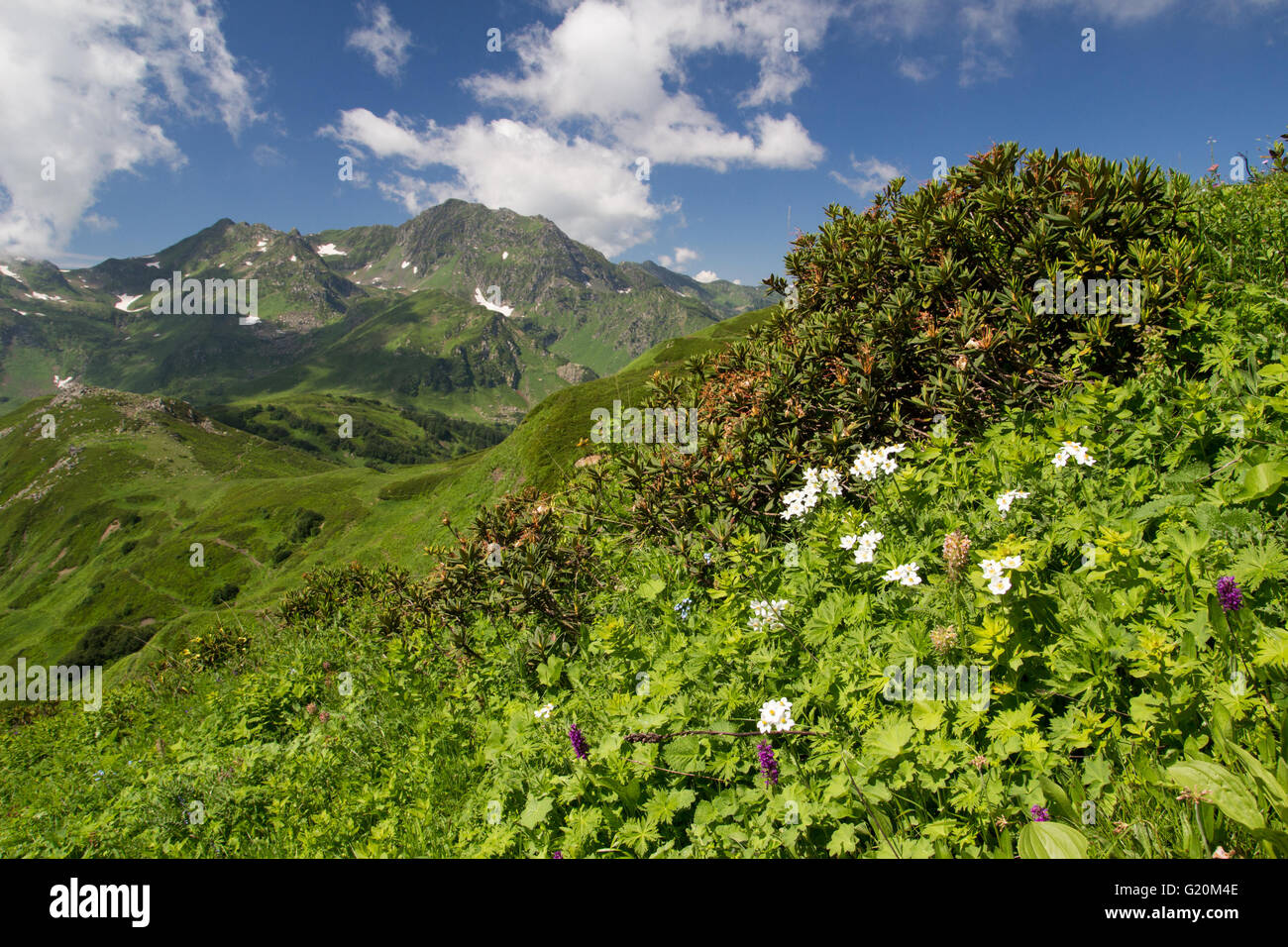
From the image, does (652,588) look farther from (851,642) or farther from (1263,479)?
(1263,479)

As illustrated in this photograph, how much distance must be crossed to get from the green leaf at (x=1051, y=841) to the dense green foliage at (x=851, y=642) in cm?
1

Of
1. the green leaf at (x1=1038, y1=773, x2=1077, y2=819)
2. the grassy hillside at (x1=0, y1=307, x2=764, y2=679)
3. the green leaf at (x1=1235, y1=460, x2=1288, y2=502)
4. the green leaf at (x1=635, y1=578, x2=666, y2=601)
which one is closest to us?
the green leaf at (x1=1038, y1=773, x2=1077, y2=819)

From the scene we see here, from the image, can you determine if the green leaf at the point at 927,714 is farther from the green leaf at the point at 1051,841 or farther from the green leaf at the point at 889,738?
the green leaf at the point at 1051,841

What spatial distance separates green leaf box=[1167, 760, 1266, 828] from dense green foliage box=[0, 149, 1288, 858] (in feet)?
0.03

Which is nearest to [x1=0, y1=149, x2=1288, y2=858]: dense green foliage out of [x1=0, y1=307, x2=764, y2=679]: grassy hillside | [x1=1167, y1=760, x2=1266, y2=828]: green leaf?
[x1=1167, y1=760, x2=1266, y2=828]: green leaf

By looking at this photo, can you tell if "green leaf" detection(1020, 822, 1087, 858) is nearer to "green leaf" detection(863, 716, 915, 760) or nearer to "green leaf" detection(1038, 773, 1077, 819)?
"green leaf" detection(1038, 773, 1077, 819)

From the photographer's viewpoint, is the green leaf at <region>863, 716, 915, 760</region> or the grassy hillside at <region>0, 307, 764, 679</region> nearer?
the green leaf at <region>863, 716, 915, 760</region>

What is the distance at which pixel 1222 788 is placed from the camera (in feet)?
7.07

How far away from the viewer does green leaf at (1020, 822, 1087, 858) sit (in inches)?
88.2

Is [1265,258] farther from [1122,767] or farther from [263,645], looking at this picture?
[263,645]

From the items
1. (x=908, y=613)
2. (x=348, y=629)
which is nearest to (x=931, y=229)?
(x=908, y=613)

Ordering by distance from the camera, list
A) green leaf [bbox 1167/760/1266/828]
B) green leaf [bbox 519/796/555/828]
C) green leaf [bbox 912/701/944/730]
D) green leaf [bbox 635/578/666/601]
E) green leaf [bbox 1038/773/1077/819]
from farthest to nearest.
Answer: green leaf [bbox 635/578/666/601] → green leaf [bbox 519/796/555/828] → green leaf [bbox 912/701/944/730] → green leaf [bbox 1038/773/1077/819] → green leaf [bbox 1167/760/1266/828]

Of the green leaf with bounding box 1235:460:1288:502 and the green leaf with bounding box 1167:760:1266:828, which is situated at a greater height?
the green leaf with bounding box 1235:460:1288:502

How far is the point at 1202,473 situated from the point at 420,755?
6069 mm
